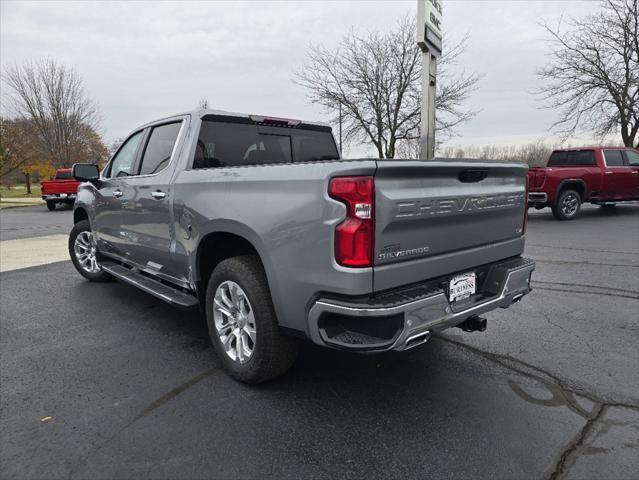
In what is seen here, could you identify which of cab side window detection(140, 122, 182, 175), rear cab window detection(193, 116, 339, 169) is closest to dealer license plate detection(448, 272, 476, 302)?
rear cab window detection(193, 116, 339, 169)

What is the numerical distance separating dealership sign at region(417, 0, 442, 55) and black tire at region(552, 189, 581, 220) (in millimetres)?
7327

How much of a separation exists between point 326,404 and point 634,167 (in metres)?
13.4

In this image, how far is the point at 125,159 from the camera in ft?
15.5

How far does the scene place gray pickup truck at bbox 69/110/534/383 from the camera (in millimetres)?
2252

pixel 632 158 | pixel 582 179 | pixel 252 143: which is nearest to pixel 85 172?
pixel 252 143

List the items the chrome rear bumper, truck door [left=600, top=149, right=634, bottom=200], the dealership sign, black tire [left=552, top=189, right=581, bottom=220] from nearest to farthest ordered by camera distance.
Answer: the chrome rear bumper < the dealership sign < black tire [left=552, top=189, right=581, bottom=220] < truck door [left=600, top=149, right=634, bottom=200]

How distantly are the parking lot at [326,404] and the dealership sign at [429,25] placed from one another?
3505mm

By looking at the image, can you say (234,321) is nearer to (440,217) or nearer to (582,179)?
(440,217)

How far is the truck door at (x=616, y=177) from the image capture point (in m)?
12.0

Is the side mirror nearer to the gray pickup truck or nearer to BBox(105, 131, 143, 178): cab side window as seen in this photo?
BBox(105, 131, 143, 178): cab side window

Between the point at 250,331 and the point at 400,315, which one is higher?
the point at 400,315

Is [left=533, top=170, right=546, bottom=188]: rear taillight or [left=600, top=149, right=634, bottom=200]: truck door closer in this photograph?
[left=533, top=170, right=546, bottom=188]: rear taillight

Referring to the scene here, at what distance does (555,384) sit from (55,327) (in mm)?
4260

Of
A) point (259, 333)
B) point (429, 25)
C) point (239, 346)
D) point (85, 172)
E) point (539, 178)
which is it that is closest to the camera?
point (259, 333)
